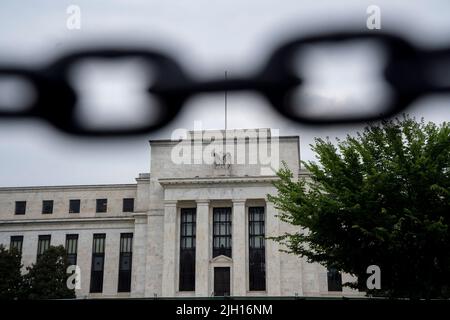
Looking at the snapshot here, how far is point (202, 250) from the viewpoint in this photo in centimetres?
4869

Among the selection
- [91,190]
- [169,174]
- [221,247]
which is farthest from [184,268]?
[91,190]

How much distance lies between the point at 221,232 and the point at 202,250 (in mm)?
2819

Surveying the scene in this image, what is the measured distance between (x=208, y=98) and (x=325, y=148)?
17612mm

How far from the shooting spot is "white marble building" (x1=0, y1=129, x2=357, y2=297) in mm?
48781

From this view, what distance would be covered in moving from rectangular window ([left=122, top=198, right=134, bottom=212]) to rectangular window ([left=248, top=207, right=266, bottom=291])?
521 inches

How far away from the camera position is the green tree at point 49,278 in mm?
40656

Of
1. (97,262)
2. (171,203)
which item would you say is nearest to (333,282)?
(171,203)

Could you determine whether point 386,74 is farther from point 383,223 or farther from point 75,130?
point 383,223

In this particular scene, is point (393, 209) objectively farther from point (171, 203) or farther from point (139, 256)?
point (139, 256)

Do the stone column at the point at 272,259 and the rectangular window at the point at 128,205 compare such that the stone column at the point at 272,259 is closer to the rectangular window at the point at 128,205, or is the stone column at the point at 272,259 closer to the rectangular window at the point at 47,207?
the rectangular window at the point at 128,205

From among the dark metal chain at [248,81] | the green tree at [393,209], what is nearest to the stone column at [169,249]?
the green tree at [393,209]

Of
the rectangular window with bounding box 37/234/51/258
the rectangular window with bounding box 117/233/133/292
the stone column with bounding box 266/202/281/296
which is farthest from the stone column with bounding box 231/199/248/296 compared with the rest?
the rectangular window with bounding box 37/234/51/258

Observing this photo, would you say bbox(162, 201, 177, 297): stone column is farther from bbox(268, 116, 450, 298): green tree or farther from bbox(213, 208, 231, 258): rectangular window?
bbox(268, 116, 450, 298): green tree

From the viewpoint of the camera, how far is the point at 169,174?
52.9 m
